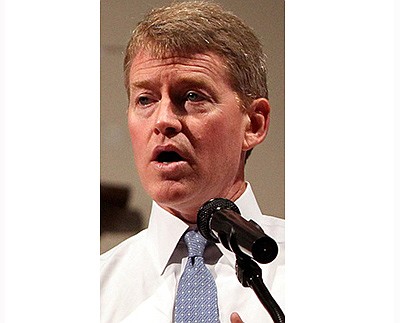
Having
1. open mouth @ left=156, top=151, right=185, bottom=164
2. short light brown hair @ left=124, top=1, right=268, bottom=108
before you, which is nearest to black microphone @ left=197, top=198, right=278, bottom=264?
open mouth @ left=156, top=151, right=185, bottom=164

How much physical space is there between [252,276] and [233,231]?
93 millimetres

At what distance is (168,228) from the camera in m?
1.80

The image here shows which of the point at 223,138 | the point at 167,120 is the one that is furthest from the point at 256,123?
the point at 167,120

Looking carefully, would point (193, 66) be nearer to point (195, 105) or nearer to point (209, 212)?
point (195, 105)

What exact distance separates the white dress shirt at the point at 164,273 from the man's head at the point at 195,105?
5cm

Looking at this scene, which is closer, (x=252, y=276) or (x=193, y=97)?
(x=252, y=276)

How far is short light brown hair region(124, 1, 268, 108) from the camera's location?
5.80ft

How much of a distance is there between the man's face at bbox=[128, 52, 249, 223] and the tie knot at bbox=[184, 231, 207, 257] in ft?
0.10

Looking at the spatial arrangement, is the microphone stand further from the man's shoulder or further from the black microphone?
the man's shoulder

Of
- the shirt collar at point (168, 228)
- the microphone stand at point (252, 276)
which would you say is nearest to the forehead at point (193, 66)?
the shirt collar at point (168, 228)
